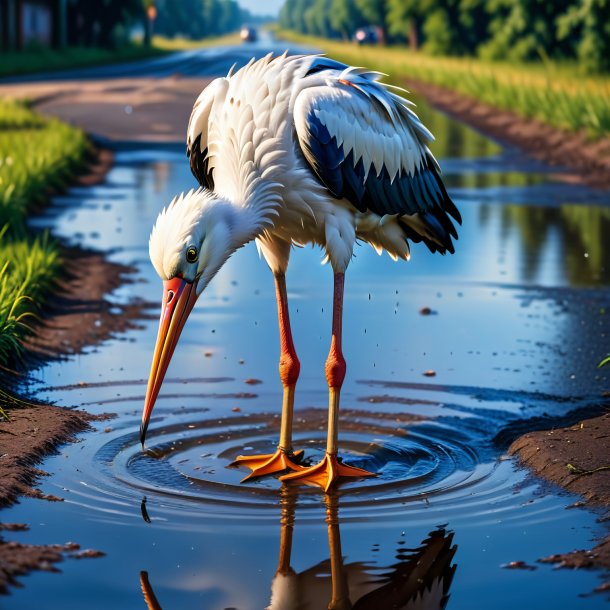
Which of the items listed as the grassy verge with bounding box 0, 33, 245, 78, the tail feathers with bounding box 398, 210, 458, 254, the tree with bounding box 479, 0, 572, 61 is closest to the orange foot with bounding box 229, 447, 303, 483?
the tail feathers with bounding box 398, 210, 458, 254

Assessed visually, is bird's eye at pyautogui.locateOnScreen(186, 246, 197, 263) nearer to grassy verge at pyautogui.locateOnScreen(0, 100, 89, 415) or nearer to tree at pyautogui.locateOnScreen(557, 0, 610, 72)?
grassy verge at pyautogui.locateOnScreen(0, 100, 89, 415)

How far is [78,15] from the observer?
57.2 m

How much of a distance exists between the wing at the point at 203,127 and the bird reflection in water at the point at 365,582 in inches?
75.8

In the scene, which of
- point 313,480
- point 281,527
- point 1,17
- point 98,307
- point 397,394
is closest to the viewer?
point 281,527

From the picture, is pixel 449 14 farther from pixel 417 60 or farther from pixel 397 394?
pixel 397 394

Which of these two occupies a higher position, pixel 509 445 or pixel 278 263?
pixel 278 263

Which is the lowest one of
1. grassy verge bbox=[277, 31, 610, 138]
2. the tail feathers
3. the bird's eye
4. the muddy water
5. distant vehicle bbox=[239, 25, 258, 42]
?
distant vehicle bbox=[239, 25, 258, 42]

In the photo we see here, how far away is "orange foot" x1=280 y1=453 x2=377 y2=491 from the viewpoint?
5.54 meters

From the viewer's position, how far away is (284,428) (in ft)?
19.5

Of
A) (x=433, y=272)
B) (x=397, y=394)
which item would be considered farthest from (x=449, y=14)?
(x=397, y=394)

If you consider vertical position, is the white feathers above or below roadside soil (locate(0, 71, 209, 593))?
above

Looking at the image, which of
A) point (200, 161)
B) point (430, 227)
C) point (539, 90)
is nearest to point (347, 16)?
point (539, 90)

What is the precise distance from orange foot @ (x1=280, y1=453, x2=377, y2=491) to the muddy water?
0.34ft

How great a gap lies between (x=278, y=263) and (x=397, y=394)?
125 cm
